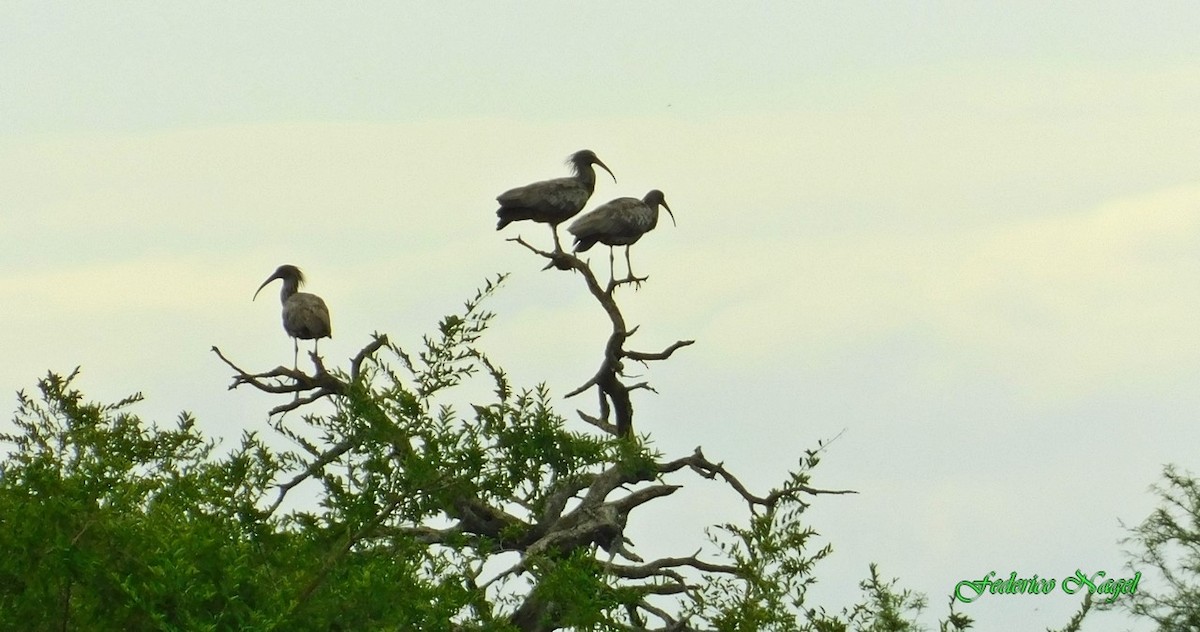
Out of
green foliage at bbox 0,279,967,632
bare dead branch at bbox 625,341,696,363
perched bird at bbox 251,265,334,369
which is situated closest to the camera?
green foliage at bbox 0,279,967,632

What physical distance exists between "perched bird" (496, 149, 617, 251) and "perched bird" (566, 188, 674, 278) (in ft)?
0.95

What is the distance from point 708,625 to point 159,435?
374 cm

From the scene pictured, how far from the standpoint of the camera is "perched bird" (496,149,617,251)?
16375mm

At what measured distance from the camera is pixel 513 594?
1144 cm

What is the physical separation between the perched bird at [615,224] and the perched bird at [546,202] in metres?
0.29

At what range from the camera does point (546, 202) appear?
16.7m

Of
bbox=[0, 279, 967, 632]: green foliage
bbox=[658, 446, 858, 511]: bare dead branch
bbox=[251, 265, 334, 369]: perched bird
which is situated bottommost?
bbox=[0, 279, 967, 632]: green foliage

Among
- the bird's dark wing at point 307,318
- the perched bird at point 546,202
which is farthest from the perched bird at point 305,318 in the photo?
the perched bird at point 546,202

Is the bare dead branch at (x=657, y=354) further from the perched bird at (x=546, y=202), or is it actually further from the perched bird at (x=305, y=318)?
the perched bird at (x=305, y=318)

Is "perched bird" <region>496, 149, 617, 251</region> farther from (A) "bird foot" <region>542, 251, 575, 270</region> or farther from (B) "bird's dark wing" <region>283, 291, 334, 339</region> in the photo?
(B) "bird's dark wing" <region>283, 291, 334, 339</region>

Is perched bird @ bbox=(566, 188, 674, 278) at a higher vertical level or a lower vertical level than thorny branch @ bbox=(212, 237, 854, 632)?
higher

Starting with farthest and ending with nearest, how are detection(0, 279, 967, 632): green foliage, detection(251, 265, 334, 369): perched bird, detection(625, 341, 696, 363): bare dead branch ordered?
detection(251, 265, 334, 369): perched bird → detection(625, 341, 696, 363): bare dead branch → detection(0, 279, 967, 632): green foliage

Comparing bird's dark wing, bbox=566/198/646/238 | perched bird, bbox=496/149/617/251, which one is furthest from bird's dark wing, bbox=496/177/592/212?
bird's dark wing, bbox=566/198/646/238

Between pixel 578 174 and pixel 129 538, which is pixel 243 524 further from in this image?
pixel 578 174
